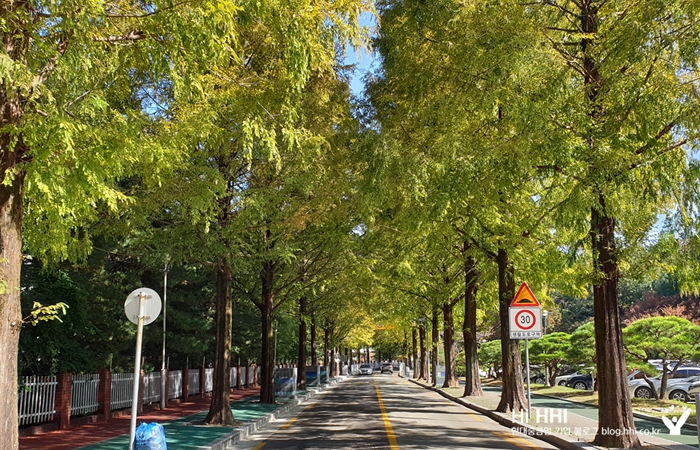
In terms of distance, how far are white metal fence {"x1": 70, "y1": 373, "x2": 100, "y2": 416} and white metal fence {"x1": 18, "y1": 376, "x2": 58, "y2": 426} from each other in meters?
0.91

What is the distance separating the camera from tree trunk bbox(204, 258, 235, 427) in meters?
14.9

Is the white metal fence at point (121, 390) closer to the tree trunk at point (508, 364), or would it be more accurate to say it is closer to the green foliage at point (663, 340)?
the tree trunk at point (508, 364)

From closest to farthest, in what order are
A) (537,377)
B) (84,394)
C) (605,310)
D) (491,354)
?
(605,310)
(84,394)
(537,377)
(491,354)

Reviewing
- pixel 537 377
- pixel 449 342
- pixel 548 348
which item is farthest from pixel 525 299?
pixel 537 377

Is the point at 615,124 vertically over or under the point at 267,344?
over

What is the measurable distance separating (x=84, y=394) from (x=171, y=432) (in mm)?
3829

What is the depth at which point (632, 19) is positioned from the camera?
30.0 feet

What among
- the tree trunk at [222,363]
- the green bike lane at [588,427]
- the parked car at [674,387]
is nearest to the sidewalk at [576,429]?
the green bike lane at [588,427]

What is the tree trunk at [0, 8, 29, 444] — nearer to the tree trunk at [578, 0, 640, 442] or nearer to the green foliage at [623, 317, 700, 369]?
the tree trunk at [578, 0, 640, 442]

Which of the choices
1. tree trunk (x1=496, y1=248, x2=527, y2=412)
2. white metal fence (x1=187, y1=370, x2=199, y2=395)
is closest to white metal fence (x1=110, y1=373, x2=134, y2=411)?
white metal fence (x1=187, y1=370, x2=199, y2=395)

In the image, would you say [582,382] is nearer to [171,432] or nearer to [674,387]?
[674,387]

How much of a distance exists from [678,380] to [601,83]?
56.4 feet

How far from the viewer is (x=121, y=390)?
1798 cm

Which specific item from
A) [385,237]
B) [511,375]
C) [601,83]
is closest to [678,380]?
[511,375]
